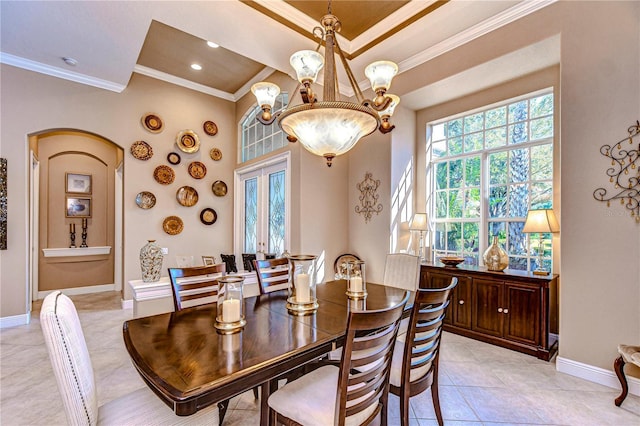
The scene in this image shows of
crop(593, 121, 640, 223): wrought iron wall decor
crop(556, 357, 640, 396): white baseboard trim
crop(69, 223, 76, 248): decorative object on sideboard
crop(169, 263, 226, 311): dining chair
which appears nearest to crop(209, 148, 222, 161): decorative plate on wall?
crop(69, 223, 76, 248): decorative object on sideboard

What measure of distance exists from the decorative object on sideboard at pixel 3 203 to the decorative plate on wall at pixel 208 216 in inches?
96.2

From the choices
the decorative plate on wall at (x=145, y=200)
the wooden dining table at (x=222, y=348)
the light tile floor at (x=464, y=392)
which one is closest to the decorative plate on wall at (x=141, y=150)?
the decorative plate on wall at (x=145, y=200)

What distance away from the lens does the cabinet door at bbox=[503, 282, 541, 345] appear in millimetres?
2887

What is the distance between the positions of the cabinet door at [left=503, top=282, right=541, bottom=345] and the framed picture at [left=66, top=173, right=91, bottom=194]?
7.23 m

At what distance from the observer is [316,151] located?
233 centimetres

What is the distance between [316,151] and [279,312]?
1.21m

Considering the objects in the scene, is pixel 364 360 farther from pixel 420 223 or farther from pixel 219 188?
pixel 219 188

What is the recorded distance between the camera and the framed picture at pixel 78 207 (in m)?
5.73

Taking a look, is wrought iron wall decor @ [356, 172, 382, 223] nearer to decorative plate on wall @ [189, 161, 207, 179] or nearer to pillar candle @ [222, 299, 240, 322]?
decorative plate on wall @ [189, 161, 207, 179]

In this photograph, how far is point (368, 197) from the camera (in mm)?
4387

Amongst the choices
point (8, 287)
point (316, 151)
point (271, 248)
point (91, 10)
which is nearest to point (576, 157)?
A: point (316, 151)

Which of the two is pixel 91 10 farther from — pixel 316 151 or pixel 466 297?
pixel 466 297

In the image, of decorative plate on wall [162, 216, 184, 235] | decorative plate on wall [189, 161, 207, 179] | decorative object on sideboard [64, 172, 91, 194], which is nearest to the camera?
decorative plate on wall [162, 216, 184, 235]

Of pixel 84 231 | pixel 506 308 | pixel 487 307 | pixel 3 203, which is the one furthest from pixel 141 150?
pixel 506 308
